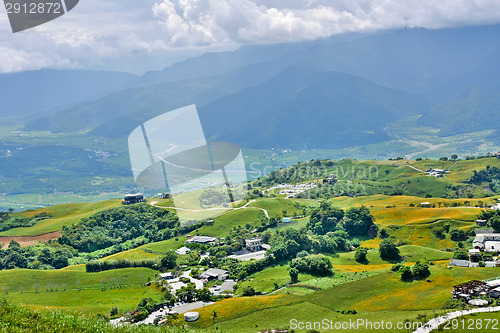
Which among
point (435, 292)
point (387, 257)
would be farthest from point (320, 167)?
point (435, 292)

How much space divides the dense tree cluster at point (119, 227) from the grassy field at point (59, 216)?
160 inches

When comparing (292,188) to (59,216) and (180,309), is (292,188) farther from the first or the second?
(180,309)

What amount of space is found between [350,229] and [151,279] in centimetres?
2514

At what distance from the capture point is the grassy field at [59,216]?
7106 centimetres

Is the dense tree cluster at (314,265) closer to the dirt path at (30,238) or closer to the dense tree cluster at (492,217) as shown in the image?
the dense tree cluster at (492,217)

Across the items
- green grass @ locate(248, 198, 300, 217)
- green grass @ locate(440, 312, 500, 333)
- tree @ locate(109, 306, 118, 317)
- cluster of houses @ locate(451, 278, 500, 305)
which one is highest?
green grass @ locate(440, 312, 500, 333)

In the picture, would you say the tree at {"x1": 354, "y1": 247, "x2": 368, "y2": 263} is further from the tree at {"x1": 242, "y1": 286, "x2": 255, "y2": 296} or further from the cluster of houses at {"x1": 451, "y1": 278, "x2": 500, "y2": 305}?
the cluster of houses at {"x1": 451, "y1": 278, "x2": 500, "y2": 305}

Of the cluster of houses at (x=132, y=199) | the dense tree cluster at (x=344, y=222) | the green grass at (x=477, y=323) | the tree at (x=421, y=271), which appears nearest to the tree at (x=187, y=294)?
the tree at (x=421, y=271)

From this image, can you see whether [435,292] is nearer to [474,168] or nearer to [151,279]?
[151,279]

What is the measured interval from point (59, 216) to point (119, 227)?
55.3ft

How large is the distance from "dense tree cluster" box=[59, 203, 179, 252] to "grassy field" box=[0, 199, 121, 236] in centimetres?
406

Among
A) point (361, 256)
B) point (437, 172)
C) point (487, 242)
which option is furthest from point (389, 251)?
point (437, 172)

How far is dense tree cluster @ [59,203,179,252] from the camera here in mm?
66062

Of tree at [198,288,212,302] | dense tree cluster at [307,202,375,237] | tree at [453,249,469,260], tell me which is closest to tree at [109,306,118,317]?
tree at [198,288,212,302]
